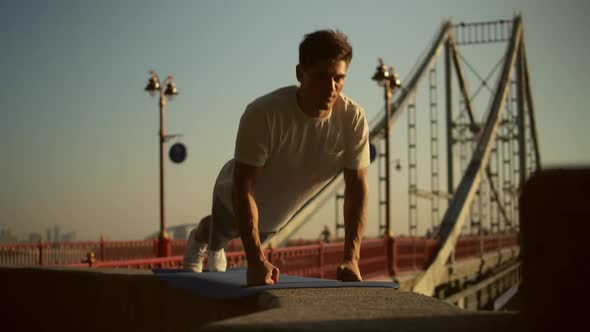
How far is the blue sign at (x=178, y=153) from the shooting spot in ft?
57.0

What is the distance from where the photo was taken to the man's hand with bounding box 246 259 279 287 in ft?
8.80

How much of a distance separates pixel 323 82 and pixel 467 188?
27.4 metres

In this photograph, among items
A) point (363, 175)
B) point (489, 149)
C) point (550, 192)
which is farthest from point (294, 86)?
point (489, 149)

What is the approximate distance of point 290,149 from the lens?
3.12m

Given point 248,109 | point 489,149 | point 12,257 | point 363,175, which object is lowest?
point 12,257

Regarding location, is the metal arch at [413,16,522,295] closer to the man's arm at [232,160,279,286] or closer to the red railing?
the red railing

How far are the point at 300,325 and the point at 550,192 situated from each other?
1.56 feet

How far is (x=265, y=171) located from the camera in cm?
322

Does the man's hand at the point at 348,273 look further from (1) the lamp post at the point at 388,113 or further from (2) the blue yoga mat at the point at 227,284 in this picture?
(1) the lamp post at the point at 388,113

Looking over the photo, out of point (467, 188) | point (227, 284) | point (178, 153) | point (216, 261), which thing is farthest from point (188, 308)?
point (467, 188)

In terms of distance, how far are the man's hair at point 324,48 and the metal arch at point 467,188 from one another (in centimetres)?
1437

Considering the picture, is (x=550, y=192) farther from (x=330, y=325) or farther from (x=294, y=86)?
(x=294, y=86)

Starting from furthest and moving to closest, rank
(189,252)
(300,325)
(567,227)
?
1. (189,252)
2. (300,325)
3. (567,227)

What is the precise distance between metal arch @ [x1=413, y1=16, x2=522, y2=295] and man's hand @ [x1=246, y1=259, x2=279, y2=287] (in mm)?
14534
